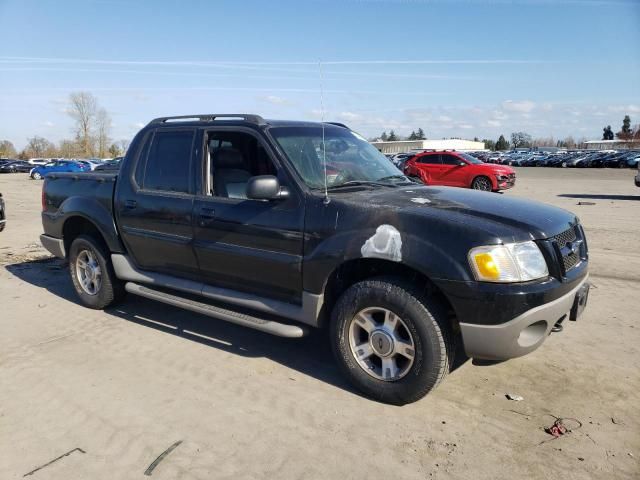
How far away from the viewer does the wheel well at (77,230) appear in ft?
18.4

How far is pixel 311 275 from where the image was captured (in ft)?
12.3

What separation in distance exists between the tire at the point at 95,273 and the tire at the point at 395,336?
2851 mm

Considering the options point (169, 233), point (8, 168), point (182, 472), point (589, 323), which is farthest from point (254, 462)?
point (8, 168)

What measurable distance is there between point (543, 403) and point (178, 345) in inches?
117

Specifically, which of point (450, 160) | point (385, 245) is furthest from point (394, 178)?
point (450, 160)

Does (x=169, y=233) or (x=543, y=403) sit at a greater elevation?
(x=169, y=233)

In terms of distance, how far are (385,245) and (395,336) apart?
613 millimetres

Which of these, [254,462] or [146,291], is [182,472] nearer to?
[254,462]

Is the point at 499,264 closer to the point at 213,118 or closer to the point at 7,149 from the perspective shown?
the point at 213,118

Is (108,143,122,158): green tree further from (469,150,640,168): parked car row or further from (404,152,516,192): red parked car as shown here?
(404,152,516,192): red parked car

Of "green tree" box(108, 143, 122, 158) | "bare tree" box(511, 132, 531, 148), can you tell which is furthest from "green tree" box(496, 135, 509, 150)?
"green tree" box(108, 143, 122, 158)

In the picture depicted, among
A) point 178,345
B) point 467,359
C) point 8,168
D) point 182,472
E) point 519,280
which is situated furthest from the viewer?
point 8,168

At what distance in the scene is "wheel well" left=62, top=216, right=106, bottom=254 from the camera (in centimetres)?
561

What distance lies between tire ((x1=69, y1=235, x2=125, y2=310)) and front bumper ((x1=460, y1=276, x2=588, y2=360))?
3775 millimetres
